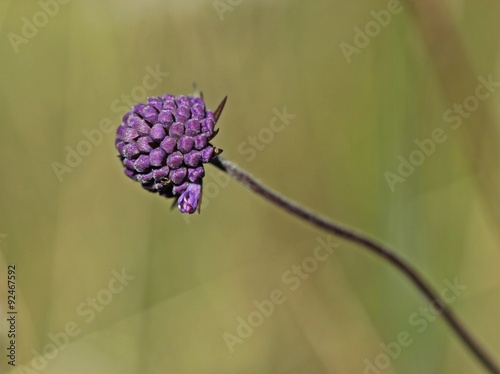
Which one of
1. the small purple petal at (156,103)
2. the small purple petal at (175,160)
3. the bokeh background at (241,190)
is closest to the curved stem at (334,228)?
the small purple petal at (175,160)

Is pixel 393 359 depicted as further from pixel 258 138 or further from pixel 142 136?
pixel 142 136

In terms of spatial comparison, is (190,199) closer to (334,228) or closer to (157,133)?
(157,133)

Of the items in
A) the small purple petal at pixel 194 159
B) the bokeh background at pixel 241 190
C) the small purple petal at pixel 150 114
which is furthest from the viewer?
the bokeh background at pixel 241 190

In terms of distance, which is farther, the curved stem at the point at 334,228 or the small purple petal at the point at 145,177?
the small purple petal at the point at 145,177

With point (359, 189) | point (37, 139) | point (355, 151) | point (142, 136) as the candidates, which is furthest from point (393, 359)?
point (37, 139)

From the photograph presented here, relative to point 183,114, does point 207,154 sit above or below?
below

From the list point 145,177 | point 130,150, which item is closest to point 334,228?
point 145,177

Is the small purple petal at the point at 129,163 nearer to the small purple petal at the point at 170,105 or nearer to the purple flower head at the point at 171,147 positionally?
the purple flower head at the point at 171,147

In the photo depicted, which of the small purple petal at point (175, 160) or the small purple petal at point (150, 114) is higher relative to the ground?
the small purple petal at point (150, 114)
